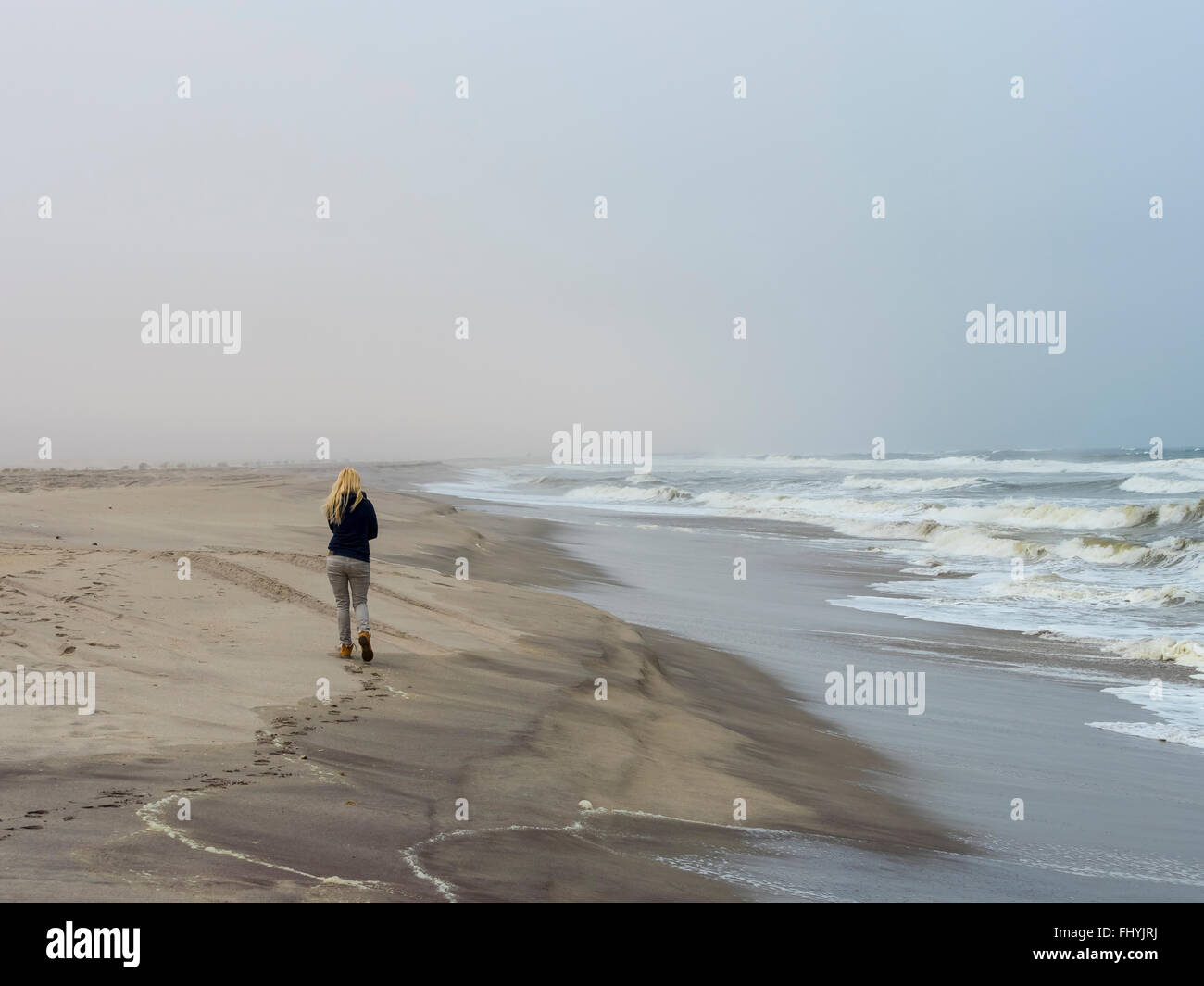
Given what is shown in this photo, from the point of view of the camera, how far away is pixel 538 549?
23703mm

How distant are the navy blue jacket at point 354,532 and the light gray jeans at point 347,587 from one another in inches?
2.4

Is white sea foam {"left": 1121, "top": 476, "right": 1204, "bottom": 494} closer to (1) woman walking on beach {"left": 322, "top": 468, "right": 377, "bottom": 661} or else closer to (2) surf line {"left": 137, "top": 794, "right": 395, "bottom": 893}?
(1) woman walking on beach {"left": 322, "top": 468, "right": 377, "bottom": 661}

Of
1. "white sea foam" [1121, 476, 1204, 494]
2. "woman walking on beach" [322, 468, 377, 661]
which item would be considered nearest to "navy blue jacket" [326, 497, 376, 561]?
"woman walking on beach" [322, 468, 377, 661]

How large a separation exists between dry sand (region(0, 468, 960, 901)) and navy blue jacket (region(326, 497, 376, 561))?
934mm

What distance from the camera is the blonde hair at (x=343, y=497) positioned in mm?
8820

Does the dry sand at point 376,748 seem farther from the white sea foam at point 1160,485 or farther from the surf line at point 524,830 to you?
the white sea foam at point 1160,485

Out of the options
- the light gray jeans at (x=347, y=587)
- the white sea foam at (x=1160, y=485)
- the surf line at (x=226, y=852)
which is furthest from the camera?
the white sea foam at (x=1160, y=485)

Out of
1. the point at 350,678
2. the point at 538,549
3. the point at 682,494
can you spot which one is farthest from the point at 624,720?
the point at 682,494

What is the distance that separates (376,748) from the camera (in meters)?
6.15

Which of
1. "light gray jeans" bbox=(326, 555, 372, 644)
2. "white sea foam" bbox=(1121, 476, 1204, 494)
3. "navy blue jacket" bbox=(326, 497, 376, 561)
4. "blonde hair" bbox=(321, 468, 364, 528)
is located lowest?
"white sea foam" bbox=(1121, 476, 1204, 494)

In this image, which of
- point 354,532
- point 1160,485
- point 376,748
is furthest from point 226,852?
point 1160,485

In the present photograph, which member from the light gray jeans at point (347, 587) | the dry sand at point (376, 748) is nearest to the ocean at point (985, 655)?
the dry sand at point (376, 748)

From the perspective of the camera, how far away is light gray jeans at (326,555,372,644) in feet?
28.2
